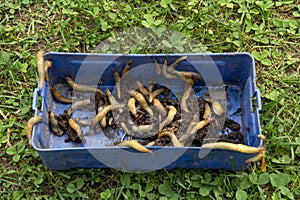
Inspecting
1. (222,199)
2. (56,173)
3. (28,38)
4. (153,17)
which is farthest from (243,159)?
(28,38)

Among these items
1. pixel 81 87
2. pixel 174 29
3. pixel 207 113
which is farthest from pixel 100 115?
pixel 174 29

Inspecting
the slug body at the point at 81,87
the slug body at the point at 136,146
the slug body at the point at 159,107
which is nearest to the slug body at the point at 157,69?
the slug body at the point at 159,107

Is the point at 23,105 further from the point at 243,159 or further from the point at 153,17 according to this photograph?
the point at 243,159

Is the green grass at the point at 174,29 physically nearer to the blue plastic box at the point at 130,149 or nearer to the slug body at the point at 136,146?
the blue plastic box at the point at 130,149

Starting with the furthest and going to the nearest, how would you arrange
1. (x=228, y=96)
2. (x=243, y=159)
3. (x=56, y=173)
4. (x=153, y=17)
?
(x=153, y=17), (x=228, y=96), (x=56, y=173), (x=243, y=159)

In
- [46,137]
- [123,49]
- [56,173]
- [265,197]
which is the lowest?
[265,197]

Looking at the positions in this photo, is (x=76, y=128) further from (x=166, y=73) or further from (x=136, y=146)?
(x=166, y=73)

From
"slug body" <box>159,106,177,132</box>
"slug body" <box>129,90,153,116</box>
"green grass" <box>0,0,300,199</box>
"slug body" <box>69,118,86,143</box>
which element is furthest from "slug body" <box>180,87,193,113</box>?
"slug body" <box>69,118,86,143</box>

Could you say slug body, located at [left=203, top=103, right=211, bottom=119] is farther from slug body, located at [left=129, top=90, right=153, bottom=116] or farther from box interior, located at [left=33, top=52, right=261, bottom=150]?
slug body, located at [left=129, top=90, right=153, bottom=116]
